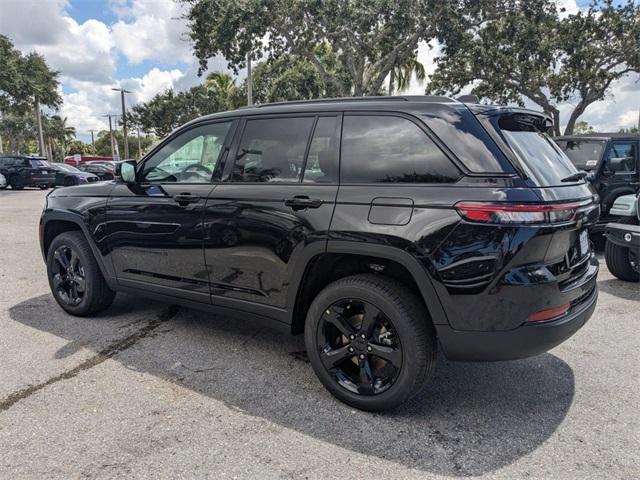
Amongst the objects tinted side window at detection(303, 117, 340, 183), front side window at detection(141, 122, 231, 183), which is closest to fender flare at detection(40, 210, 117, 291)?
front side window at detection(141, 122, 231, 183)

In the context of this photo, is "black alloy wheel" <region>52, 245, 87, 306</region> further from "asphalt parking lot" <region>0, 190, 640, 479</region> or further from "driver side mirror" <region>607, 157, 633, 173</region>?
"driver side mirror" <region>607, 157, 633, 173</region>

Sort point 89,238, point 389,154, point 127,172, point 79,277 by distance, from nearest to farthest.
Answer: point 389,154 → point 127,172 → point 89,238 → point 79,277

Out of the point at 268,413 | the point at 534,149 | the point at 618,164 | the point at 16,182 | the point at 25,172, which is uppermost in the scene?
the point at 534,149

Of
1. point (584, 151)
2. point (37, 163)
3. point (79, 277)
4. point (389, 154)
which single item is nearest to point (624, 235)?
point (584, 151)

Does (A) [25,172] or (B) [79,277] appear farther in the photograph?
(A) [25,172]

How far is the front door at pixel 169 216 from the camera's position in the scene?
3.60 m

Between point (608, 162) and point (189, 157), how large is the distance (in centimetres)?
686

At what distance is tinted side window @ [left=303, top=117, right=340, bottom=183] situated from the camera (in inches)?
120

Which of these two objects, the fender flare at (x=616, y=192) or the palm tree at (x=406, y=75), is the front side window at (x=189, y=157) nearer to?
the fender flare at (x=616, y=192)

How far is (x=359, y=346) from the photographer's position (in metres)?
2.91

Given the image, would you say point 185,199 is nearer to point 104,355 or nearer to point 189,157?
point 189,157

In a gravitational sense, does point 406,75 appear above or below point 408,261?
above

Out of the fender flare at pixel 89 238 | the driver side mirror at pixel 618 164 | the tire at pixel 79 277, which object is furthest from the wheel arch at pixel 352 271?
the driver side mirror at pixel 618 164

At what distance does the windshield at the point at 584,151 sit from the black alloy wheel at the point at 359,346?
6.40 meters
